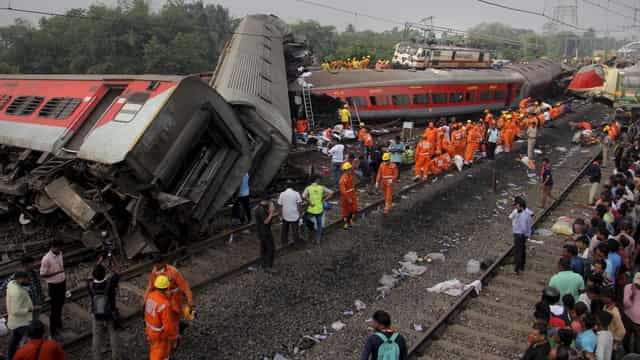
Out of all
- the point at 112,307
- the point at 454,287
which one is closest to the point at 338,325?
the point at 454,287

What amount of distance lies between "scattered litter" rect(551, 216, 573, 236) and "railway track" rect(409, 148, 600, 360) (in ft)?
3.11

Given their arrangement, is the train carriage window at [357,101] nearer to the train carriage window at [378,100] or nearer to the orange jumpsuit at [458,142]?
the train carriage window at [378,100]

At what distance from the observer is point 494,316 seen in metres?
7.56

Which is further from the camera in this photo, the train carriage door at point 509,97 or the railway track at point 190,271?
the train carriage door at point 509,97

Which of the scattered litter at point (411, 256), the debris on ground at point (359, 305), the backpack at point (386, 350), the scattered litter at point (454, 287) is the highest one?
the backpack at point (386, 350)

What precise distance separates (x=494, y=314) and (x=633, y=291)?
213 centimetres

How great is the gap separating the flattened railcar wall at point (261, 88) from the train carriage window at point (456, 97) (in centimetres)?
916

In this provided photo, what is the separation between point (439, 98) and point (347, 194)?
1372cm

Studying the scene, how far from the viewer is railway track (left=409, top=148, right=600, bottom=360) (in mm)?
6668

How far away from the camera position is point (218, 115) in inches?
374

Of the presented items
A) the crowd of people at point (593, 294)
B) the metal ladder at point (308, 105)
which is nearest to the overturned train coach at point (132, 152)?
the crowd of people at point (593, 294)

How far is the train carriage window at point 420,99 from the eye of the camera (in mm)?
22298


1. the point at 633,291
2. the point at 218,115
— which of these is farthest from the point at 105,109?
the point at 633,291

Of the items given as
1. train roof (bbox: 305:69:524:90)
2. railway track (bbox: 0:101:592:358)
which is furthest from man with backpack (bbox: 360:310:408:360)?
train roof (bbox: 305:69:524:90)
